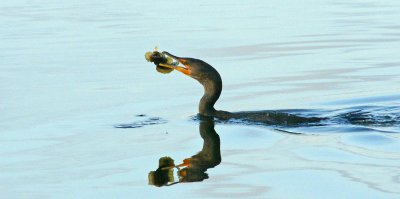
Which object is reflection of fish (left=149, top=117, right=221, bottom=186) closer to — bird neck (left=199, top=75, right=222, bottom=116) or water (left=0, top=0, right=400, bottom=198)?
water (left=0, top=0, right=400, bottom=198)

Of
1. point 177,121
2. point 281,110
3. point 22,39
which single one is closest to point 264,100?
point 281,110

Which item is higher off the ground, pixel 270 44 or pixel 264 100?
pixel 270 44

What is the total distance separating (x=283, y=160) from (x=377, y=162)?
98cm

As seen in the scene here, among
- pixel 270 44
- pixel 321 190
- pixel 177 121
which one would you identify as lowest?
pixel 321 190

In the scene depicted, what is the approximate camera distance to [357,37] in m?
21.5

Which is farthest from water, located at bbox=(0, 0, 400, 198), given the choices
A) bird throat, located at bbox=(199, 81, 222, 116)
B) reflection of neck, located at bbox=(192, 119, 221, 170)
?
bird throat, located at bbox=(199, 81, 222, 116)

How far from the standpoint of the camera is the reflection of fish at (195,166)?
995cm

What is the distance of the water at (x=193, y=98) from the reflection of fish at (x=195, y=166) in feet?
0.41

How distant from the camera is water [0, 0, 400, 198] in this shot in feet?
32.4

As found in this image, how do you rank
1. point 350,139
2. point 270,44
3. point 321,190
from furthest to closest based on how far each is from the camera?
point 270,44 < point 350,139 < point 321,190

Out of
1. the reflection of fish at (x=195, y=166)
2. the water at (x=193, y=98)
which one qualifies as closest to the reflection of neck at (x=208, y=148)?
the reflection of fish at (x=195, y=166)

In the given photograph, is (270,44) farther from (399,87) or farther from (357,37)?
(399,87)

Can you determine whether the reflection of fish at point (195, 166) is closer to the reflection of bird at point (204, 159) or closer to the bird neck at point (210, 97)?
the reflection of bird at point (204, 159)

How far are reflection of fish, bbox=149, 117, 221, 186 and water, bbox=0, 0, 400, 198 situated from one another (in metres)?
0.12
